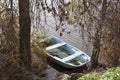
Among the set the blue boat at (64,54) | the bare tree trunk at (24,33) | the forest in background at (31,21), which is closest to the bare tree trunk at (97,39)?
the forest in background at (31,21)

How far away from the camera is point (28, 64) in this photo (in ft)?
31.8

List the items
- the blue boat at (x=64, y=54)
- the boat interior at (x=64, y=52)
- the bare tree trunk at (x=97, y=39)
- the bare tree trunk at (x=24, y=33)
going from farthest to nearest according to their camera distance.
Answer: the boat interior at (x=64, y=52), the blue boat at (x=64, y=54), the bare tree trunk at (x=97, y=39), the bare tree trunk at (x=24, y=33)

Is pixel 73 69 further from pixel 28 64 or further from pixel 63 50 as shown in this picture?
pixel 28 64

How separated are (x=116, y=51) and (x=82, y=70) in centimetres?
252

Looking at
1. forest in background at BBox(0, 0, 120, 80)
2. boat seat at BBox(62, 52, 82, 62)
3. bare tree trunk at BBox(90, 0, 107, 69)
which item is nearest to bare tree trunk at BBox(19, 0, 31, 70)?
forest in background at BBox(0, 0, 120, 80)

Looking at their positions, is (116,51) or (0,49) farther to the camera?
(116,51)

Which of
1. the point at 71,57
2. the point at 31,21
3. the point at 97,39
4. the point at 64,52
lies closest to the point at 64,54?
the point at 64,52

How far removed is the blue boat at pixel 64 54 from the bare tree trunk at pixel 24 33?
3.27 m

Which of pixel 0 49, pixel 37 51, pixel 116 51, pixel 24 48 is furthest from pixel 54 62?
pixel 0 49

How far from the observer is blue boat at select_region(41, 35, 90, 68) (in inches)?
506

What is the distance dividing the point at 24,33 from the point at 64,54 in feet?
15.4

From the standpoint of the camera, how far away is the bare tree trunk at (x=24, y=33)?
8346 millimetres

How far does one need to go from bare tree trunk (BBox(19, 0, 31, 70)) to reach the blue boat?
3.27 m

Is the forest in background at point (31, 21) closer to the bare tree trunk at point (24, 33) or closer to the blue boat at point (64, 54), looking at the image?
the bare tree trunk at point (24, 33)
